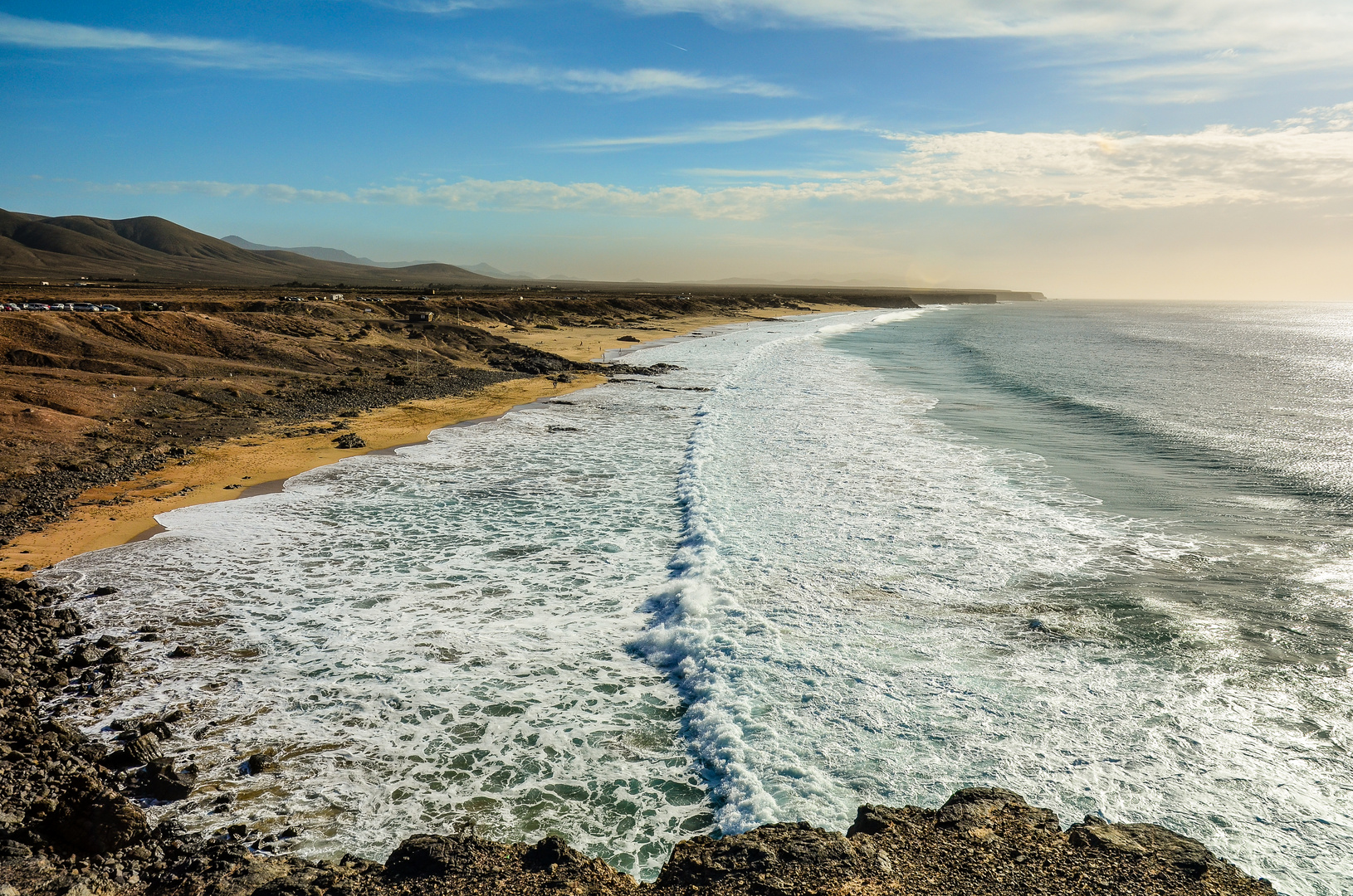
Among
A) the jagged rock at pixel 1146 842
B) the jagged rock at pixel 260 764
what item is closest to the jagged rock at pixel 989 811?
the jagged rock at pixel 1146 842

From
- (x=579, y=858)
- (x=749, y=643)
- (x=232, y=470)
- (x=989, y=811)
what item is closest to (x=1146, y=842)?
(x=989, y=811)

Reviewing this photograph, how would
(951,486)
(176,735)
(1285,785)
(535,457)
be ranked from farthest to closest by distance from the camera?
(535,457), (951,486), (176,735), (1285,785)

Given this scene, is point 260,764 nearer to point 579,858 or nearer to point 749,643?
point 579,858

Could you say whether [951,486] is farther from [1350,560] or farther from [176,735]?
[176,735]

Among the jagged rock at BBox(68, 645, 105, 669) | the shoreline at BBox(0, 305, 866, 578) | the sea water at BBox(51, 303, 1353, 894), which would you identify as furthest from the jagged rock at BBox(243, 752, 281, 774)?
the shoreline at BBox(0, 305, 866, 578)

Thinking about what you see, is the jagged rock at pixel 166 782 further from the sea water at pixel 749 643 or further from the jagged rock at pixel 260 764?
the jagged rock at pixel 260 764

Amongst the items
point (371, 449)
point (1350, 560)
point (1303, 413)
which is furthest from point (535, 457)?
point (1303, 413)

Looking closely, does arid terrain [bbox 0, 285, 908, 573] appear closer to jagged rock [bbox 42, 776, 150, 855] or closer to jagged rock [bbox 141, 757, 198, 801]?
jagged rock [bbox 141, 757, 198, 801]
